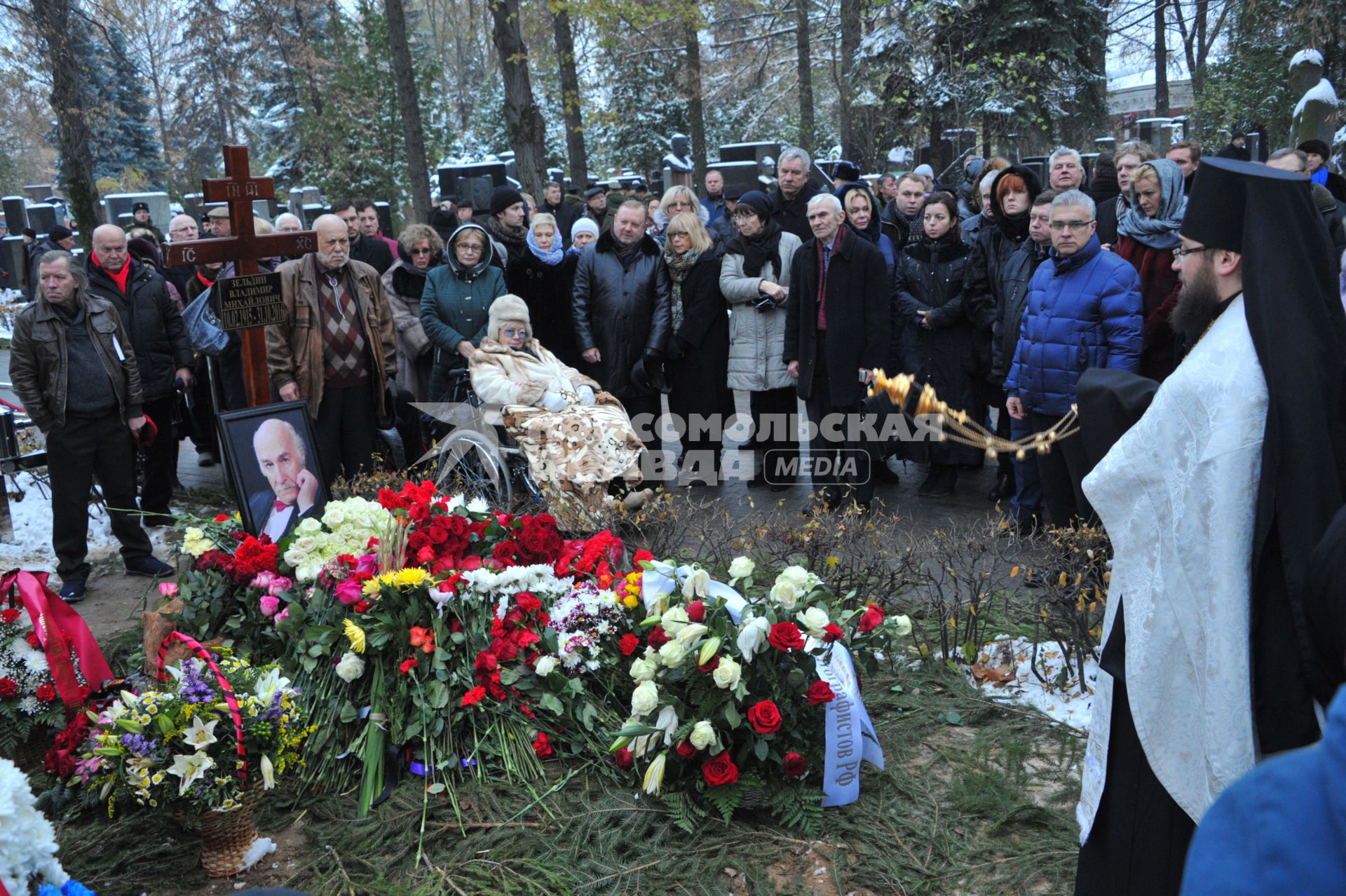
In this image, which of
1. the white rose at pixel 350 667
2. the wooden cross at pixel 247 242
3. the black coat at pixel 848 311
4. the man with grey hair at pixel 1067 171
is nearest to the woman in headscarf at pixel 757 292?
the black coat at pixel 848 311

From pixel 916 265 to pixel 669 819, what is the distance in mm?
5034

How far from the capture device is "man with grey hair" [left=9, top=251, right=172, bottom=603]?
20.8 feet

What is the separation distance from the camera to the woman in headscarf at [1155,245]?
21.0 ft

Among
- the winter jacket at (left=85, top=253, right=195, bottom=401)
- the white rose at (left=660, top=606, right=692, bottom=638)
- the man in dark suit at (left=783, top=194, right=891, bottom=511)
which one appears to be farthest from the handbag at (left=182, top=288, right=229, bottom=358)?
the white rose at (left=660, top=606, right=692, bottom=638)

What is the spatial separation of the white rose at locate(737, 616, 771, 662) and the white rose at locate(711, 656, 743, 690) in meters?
0.07

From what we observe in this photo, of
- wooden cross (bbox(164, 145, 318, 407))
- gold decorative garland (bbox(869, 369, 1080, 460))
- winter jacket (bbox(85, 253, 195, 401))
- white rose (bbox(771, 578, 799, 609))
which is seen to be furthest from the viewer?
winter jacket (bbox(85, 253, 195, 401))

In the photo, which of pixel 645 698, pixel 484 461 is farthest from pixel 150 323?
pixel 645 698

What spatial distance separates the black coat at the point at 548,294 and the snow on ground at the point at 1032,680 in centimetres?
454

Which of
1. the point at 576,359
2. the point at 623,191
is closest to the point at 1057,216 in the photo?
the point at 576,359

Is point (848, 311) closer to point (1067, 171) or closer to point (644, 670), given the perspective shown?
point (1067, 171)

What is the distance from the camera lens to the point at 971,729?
4316 millimetres

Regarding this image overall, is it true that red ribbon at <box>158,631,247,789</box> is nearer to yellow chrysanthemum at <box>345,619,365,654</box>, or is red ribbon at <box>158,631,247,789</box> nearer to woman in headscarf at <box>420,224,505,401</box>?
yellow chrysanthemum at <box>345,619,365,654</box>

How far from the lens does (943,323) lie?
7496mm

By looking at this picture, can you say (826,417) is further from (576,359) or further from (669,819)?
(669,819)
